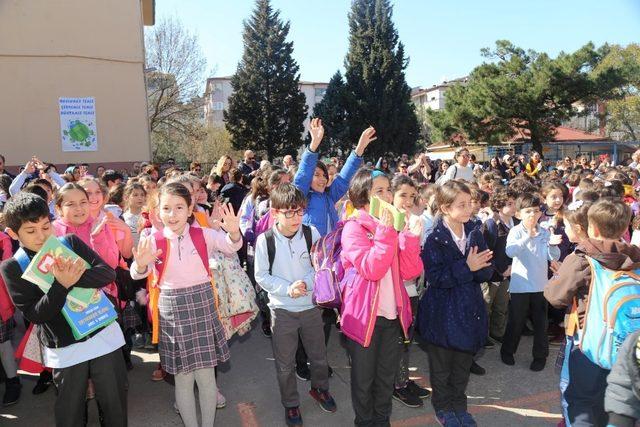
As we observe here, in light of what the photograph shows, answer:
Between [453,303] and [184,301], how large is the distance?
1.82 m

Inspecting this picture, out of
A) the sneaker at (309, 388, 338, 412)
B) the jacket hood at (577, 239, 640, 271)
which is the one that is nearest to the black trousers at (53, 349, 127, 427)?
the sneaker at (309, 388, 338, 412)

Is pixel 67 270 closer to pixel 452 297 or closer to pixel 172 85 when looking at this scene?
pixel 452 297

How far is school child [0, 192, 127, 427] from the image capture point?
2449mm

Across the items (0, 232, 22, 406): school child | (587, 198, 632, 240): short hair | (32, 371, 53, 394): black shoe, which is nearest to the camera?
(587, 198, 632, 240): short hair

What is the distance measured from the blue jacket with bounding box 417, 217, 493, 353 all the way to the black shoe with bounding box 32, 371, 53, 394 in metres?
3.25

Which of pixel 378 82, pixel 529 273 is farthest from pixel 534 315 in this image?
pixel 378 82

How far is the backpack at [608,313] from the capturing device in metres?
2.36

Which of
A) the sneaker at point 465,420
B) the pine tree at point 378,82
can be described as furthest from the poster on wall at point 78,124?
the pine tree at point 378,82

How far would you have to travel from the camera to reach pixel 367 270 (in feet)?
9.02

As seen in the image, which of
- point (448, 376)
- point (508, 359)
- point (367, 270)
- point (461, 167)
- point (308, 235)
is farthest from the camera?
point (461, 167)

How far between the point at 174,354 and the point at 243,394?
3.70 feet

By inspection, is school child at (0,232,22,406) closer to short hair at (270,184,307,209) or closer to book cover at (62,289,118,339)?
book cover at (62,289,118,339)

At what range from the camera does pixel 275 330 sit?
3.27 m

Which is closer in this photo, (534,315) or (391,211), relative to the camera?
(391,211)
